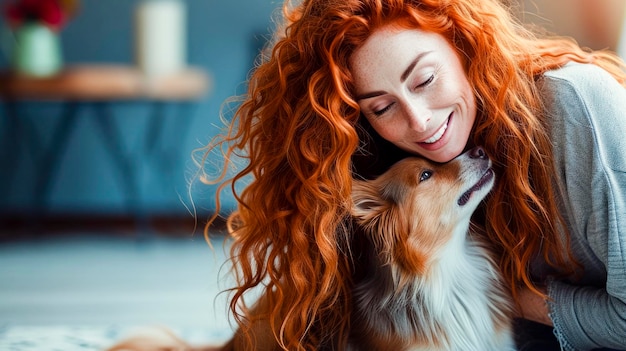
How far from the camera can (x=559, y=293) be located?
1727mm

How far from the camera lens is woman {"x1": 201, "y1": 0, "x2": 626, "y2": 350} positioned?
1587mm

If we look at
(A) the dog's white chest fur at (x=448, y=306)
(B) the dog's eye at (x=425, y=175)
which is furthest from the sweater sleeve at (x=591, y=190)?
(B) the dog's eye at (x=425, y=175)

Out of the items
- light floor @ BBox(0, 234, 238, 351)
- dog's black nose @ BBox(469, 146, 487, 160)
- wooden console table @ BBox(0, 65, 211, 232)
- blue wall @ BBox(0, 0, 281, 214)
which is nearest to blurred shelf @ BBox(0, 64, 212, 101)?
wooden console table @ BBox(0, 65, 211, 232)

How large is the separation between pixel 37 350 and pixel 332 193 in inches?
39.2

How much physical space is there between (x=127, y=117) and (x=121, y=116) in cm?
4

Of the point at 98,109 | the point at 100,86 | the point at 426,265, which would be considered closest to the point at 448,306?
the point at 426,265

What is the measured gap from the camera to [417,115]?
1.57 meters

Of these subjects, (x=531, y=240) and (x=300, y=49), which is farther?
(x=531, y=240)

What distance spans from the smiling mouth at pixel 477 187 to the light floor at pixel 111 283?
138 centimetres

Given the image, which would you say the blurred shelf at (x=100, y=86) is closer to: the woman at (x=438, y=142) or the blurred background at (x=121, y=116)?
the blurred background at (x=121, y=116)

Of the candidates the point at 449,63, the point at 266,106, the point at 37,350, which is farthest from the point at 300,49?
the point at 37,350

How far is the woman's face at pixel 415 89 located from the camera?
1567mm

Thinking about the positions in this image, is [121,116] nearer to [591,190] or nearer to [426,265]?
[426,265]

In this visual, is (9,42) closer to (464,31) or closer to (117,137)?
(117,137)
